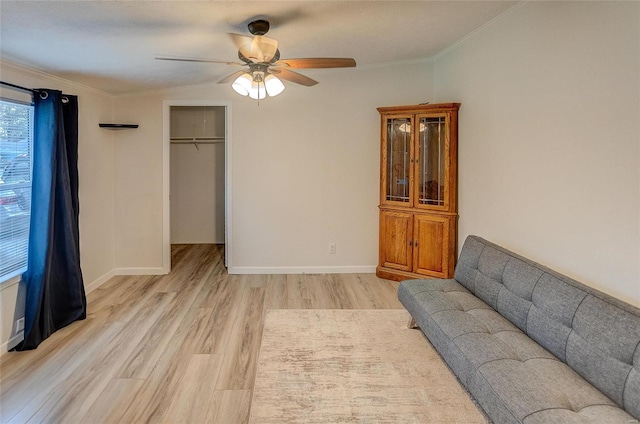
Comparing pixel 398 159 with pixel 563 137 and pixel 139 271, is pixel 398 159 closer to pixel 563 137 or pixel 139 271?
pixel 563 137

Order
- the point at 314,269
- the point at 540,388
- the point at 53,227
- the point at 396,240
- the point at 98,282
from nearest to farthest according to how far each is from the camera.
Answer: the point at 540,388 → the point at 53,227 → the point at 98,282 → the point at 396,240 → the point at 314,269

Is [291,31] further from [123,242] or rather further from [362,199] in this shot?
[123,242]

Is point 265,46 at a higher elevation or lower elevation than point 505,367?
higher

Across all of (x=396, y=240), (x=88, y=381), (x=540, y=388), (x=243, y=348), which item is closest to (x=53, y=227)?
(x=88, y=381)

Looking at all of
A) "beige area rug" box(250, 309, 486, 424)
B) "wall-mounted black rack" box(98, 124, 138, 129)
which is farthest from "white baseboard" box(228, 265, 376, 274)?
"wall-mounted black rack" box(98, 124, 138, 129)

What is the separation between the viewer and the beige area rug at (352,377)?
78.4 inches

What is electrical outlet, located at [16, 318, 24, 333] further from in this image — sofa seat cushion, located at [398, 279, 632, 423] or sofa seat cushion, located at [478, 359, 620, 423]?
sofa seat cushion, located at [478, 359, 620, 423]

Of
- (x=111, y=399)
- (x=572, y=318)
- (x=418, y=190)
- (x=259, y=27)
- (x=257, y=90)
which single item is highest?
(x=259, y=27)

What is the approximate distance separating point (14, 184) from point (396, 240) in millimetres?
3702

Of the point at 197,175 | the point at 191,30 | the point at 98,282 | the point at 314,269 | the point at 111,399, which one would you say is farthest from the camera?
the point at 197,175

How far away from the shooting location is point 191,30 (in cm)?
270

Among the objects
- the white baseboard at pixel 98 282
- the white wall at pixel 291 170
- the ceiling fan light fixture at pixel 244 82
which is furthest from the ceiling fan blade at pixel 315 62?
the white baseboard at pixel 98 282

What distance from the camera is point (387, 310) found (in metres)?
3.47

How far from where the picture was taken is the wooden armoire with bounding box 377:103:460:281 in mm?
3939
